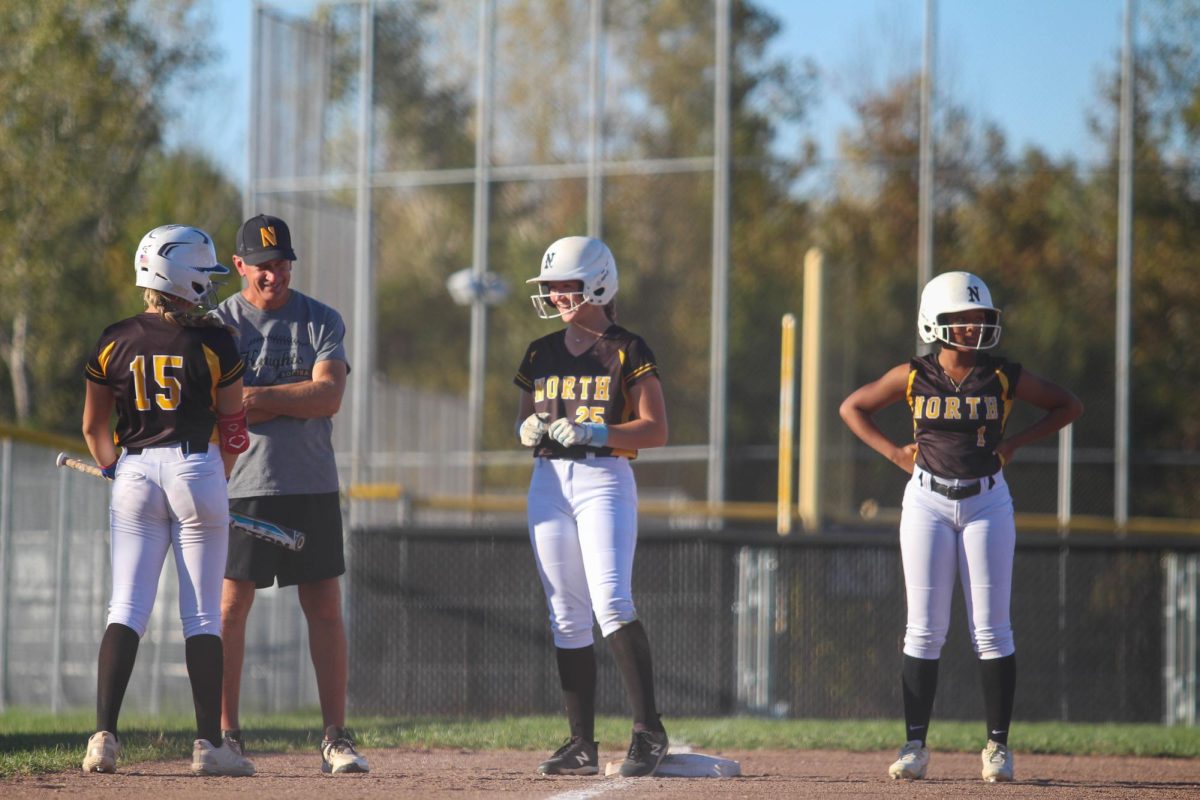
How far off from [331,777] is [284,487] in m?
1.14

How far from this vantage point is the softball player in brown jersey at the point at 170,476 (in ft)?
20.4

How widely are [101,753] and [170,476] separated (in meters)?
1.00

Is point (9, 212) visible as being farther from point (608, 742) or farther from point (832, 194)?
point (608, 742)

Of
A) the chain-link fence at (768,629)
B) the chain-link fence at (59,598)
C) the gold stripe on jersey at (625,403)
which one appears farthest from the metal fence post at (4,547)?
the gold stripe on jersey at (625,403)

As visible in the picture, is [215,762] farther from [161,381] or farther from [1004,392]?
[1004,392]

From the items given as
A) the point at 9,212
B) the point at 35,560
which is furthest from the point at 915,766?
the point at 9,212

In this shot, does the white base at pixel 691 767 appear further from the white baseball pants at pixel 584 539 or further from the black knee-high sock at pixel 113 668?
the black knee-high sock at pixel 113 668

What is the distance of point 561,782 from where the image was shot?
634 centimetres

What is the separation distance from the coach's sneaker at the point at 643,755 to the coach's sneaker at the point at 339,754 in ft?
3.22

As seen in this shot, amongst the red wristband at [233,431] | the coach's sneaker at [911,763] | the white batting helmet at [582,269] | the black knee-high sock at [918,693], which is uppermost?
the white batting helmet at [582,269]

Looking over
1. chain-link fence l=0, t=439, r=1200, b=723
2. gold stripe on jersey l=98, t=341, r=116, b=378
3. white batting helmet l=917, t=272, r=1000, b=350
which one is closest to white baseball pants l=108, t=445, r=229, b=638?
gold stripe on jersey l=98, t=341, r=116, b=378

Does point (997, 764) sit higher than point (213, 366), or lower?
lower

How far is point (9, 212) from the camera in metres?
32.5

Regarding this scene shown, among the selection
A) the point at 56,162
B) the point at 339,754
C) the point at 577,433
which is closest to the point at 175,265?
the point at 577,433
